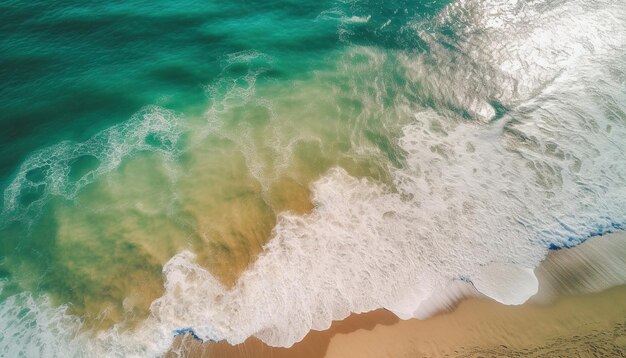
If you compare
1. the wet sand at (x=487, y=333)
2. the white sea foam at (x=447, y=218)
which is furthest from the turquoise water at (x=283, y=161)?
the wet sand at (x=487, y=333)

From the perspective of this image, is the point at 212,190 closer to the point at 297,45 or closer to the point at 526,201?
the point at 297,45

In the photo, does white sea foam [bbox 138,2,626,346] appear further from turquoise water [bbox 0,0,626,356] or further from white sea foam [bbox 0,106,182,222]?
white sea foam [bbox 0,106,182,222]

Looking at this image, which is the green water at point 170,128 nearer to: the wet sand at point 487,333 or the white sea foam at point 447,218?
the white sea foam at point 447,218

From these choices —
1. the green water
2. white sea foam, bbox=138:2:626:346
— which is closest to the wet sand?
white sea foam, bbox=138:2:626:346

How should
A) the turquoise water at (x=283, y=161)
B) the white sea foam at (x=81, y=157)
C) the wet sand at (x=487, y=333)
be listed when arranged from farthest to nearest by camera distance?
1. the white sea foam at (x=81, y=157)
2. the turquoise water at (x=283, y=161)
3. the wet sand at (x=487, y=333)

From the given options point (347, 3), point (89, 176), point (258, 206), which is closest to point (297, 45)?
point (347, 3)

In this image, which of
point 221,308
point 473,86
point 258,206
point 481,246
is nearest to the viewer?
point 221,308
